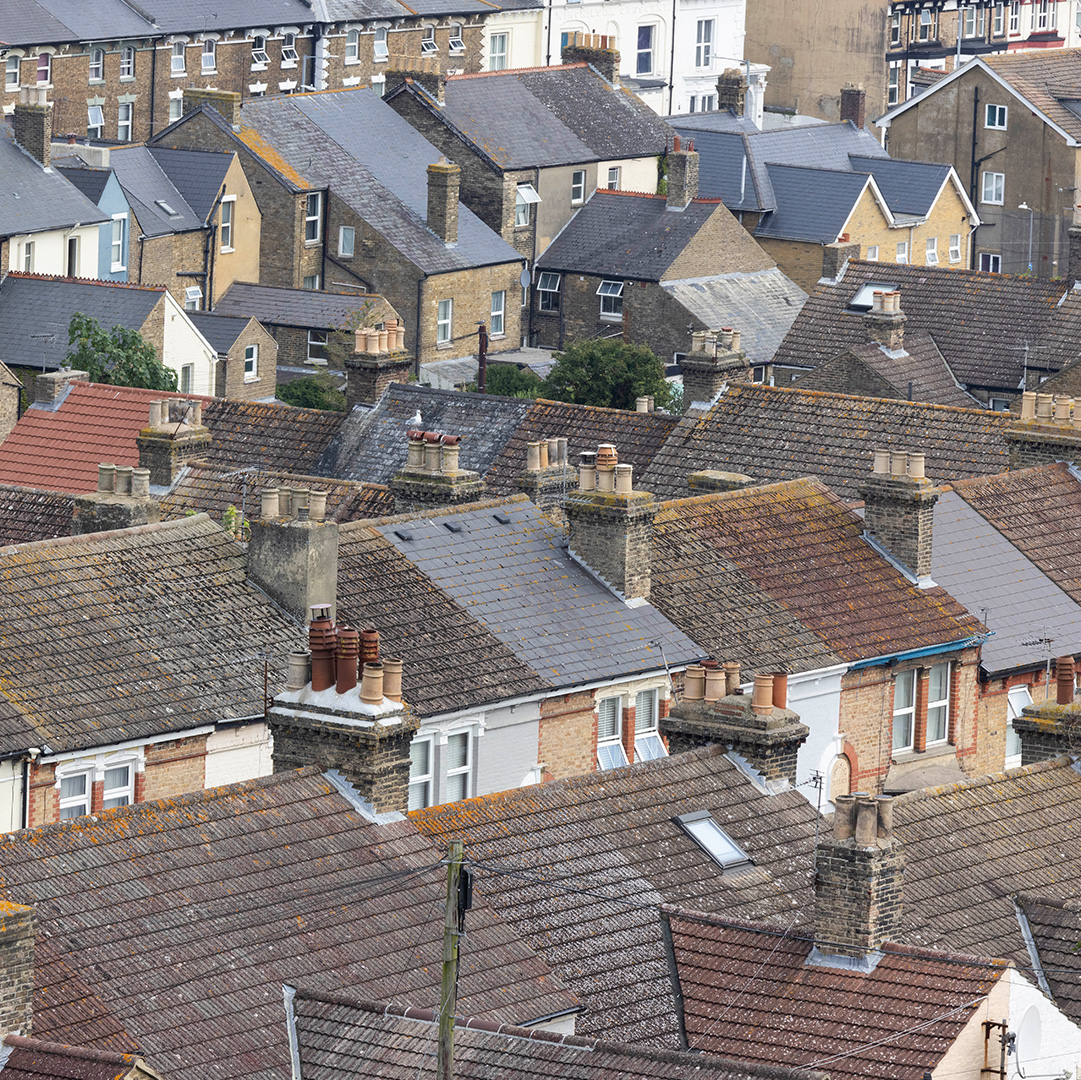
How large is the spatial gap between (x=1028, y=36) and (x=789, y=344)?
87918mm

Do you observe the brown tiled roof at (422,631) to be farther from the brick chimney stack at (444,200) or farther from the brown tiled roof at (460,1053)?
the brick chimney stack at (444,200)

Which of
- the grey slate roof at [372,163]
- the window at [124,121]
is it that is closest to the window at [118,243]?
the grey slate roof at [372,163]

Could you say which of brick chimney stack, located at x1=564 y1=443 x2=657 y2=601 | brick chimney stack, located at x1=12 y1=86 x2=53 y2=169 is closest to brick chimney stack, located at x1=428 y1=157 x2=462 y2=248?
brick chimney stack, located at x1=12 y1=86 x2=53 y2=169

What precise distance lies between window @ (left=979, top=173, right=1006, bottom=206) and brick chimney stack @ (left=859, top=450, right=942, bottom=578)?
71.0 metres

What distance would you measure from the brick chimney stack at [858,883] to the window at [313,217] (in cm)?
7447

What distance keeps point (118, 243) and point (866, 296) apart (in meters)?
30.1

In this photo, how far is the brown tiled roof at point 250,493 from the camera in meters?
50.2

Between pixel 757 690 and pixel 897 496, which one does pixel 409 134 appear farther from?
pixel 757 690

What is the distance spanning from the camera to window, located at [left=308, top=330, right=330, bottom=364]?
9431 centimetres

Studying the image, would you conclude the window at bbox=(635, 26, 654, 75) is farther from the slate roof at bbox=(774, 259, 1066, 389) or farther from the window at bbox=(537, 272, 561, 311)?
the slate roof at bbox=(774, 259, 1066, 389)

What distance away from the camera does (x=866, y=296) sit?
76.1 metres

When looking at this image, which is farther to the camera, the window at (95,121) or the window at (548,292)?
the window at (95,121)

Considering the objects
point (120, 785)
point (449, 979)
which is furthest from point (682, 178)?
point (449, 979)

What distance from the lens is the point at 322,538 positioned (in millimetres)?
41438
